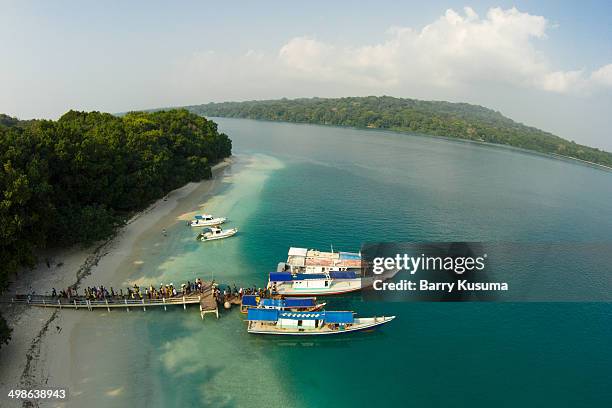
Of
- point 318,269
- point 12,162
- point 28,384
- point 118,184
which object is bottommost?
point 28,384

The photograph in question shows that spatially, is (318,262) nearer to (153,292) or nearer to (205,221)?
(153,292)

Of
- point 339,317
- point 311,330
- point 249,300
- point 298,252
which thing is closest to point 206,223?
point 298,252

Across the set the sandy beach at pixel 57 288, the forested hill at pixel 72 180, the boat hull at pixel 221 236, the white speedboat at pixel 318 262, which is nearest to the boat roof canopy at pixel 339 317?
the white speedboat at pixel 318 262

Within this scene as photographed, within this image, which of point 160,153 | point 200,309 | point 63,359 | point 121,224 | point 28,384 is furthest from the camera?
point 160,153

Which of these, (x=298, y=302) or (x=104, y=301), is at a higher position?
(x=298, y=302)

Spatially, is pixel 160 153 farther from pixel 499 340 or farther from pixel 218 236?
pixel 499 340

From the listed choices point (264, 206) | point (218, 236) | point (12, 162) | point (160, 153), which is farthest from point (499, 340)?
point (160, 153)
